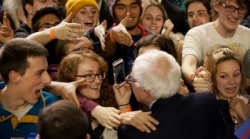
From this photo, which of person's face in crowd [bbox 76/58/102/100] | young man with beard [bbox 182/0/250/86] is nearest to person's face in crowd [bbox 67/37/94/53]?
person's face in crowd [bbox 76/58/102/100]

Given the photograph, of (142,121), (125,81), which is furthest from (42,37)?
(142,121)

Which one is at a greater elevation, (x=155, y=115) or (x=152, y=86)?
(x=152, y=86)

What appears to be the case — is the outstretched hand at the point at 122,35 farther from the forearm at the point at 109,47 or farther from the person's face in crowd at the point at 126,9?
the person's face in crowd at the point at 126,9

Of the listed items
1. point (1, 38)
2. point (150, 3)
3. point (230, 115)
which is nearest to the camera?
point (230, 115)

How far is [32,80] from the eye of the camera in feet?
7.66

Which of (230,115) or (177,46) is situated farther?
(177,46)

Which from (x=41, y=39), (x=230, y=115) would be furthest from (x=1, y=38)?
(x=230, y=115)

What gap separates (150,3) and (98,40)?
1.05m

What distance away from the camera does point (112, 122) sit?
2.26 metres

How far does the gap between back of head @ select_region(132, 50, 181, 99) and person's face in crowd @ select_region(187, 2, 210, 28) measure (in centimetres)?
219

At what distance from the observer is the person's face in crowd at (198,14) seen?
4328 millimetres

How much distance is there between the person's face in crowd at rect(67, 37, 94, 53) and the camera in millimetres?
3158

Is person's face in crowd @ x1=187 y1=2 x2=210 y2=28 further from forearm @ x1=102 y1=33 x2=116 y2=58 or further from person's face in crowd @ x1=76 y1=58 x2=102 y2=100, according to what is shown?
person's face in crowd @ x1=76 y1=58 x2=102 y2=100

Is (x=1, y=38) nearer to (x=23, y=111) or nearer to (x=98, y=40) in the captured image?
(x=98, y=40)
